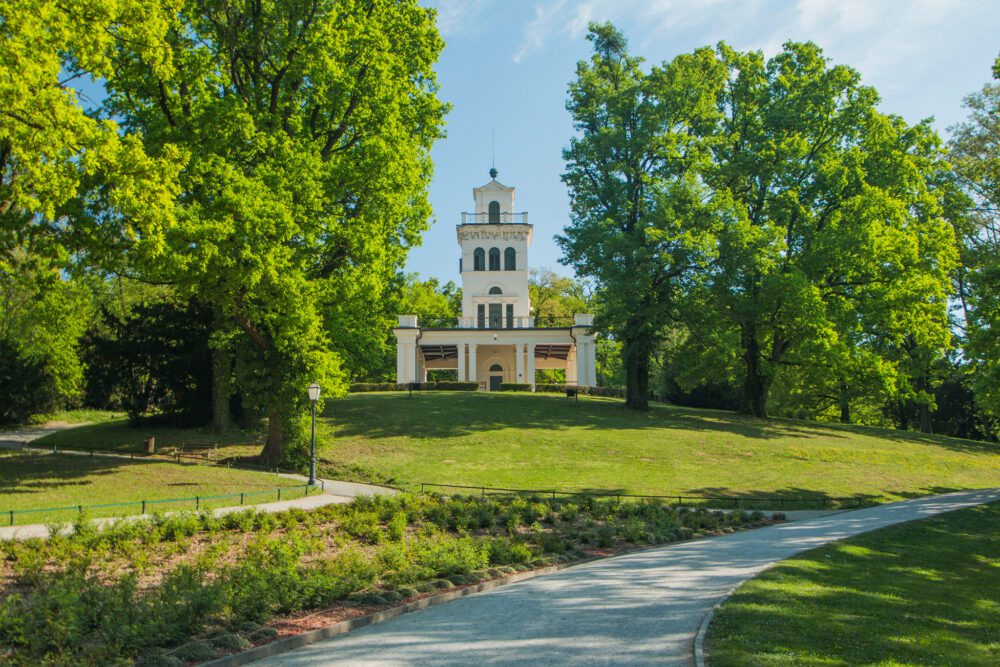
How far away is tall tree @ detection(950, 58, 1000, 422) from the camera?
22703mm

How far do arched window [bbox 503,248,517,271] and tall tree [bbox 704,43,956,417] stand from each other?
20.0m

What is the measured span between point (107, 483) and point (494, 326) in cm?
3889

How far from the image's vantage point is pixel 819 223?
138 ft

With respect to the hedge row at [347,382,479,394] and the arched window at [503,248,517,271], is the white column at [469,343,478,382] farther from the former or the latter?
the arched window at [503,248,517,271]

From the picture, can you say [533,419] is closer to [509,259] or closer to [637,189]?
[637,189]

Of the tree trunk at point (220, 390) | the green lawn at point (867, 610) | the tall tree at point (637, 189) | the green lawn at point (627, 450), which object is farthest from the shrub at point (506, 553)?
the tall tree at point (637, 189)

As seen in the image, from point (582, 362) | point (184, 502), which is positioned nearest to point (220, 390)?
Result: point (184, 502)

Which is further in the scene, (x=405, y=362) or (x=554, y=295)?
(x=554, y=295)

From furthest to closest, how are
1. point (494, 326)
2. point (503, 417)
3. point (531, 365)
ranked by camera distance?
point (494, 326)
point (531, 365)
point (503, 417)

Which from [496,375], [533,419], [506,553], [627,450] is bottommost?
[506,553]

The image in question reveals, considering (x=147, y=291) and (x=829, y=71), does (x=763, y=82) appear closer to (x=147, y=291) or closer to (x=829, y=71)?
(x=829, y=71)

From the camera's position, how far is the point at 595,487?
967 inches

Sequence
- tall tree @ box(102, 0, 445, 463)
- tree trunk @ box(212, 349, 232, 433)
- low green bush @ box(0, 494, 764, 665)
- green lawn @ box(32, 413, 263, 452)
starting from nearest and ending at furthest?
low green bush @ box(0, 494, 764, 665), tall tree @ box(102, 0, 445, 463), green lawn @ box(32, 413, 263, 452), tree trunk @ box(212, 349, 232, 433)

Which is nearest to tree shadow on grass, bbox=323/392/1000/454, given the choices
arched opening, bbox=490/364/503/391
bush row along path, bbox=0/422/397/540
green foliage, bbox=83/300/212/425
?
green foliage, bbox=83/300/212/425
